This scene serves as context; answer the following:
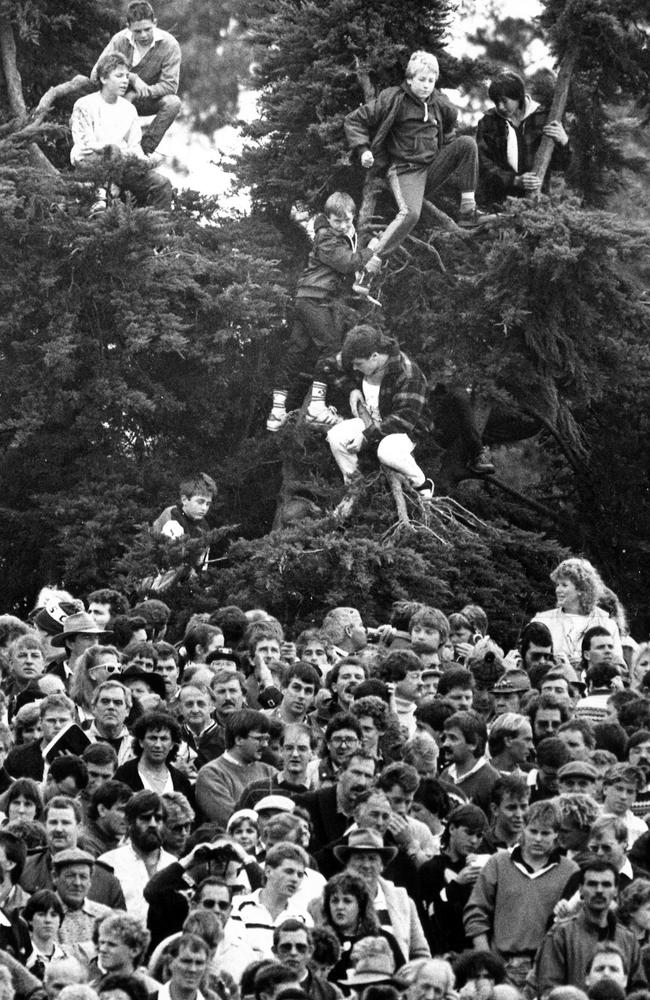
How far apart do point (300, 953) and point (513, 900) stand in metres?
1.58

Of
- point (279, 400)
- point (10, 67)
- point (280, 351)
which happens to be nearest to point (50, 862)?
point (279, 400)

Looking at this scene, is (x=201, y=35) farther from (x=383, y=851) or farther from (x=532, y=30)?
(x=383, y=851)

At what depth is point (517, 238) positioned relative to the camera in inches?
977

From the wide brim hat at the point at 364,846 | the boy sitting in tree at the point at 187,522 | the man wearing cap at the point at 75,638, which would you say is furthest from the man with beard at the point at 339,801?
the boy sitting in tree at the point at 187,522

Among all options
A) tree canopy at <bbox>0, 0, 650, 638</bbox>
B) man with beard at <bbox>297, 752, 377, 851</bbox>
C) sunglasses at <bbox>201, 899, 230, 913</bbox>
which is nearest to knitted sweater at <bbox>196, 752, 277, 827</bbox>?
man with beard at <bbox>297, 752, 377, 851</bbox>

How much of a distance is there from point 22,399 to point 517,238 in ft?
15.6

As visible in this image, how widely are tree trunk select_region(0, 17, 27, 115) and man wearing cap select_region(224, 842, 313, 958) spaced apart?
16.0 meters

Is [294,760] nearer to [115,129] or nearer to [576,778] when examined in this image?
[576,778]

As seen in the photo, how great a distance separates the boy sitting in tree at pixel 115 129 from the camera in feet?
83.1

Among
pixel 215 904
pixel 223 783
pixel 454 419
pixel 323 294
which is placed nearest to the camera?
pixel 215 904

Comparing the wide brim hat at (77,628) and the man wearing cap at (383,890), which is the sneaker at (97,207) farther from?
the man wearing cap at (383,890)

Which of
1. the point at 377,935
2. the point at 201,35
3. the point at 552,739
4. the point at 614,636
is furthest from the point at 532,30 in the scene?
the point at 377,935

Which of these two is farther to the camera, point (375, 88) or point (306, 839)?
point (375, 88)

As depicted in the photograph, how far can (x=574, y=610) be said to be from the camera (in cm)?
1788
